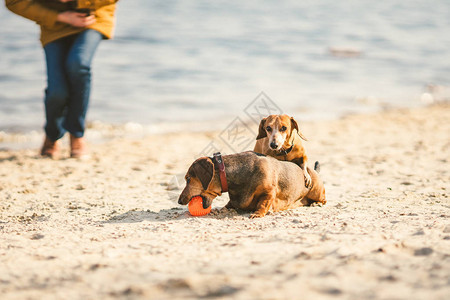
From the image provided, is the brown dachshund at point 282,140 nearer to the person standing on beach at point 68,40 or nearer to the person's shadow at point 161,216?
the person's shadow at point 161,216

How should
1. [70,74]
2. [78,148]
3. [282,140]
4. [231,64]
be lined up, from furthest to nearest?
1. [231,64]
2. [78,148]
3. [70,74]
4. [282,140]

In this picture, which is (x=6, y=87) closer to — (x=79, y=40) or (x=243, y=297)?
(x=79, y=40)

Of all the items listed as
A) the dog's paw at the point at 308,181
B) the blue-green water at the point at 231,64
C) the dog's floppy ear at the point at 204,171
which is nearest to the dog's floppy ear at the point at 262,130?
the dog's paw at the point at 308,181

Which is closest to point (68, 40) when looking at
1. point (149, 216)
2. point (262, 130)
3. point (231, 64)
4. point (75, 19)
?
point (75, 19)

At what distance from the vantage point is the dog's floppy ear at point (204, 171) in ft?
13.4

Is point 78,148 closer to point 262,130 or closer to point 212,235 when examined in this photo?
point 262,130

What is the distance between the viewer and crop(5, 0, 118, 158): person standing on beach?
568 cm

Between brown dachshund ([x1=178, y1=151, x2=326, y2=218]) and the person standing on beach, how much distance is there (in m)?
2.46

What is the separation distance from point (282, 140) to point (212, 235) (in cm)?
112

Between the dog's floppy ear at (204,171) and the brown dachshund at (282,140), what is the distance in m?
0.54

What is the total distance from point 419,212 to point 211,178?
1.76 meters

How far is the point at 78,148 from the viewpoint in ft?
22.0

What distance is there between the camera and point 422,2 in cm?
3023

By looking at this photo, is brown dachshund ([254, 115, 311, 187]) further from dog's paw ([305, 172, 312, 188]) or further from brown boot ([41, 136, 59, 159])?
→ brown boot ([41, 136, 59, 159])
